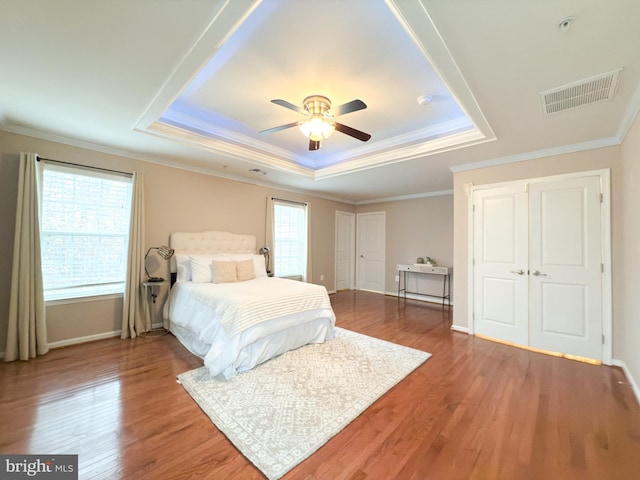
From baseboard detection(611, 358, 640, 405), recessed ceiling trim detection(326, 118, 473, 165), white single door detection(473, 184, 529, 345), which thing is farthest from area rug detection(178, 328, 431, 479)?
recessed ceiling trim detection(326, 118, 473, 165)

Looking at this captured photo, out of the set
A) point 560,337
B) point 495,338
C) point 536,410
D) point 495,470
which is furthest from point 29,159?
point 560,337

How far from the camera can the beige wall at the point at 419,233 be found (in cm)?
567

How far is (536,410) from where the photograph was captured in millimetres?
2047

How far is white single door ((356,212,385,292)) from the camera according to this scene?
6.72 meters

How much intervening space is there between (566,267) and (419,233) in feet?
10.0

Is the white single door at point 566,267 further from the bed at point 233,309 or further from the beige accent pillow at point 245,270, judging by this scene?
the beige accent pillow at point 245,270

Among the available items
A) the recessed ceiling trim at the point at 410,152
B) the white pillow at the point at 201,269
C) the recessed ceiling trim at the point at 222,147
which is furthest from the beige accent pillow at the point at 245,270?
the recessed ceiling trim at the point at 410,152

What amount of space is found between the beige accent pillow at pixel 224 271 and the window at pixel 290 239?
5.23 ft

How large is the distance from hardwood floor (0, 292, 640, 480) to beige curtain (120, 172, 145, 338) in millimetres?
520

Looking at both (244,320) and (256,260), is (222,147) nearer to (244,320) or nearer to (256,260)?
(256,260)

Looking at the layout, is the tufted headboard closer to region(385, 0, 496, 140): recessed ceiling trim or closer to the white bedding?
the white bedding

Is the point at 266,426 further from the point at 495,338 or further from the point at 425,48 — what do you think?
the point at 495,338

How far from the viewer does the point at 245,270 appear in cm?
387

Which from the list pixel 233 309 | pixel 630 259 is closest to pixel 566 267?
pixel 630 259
